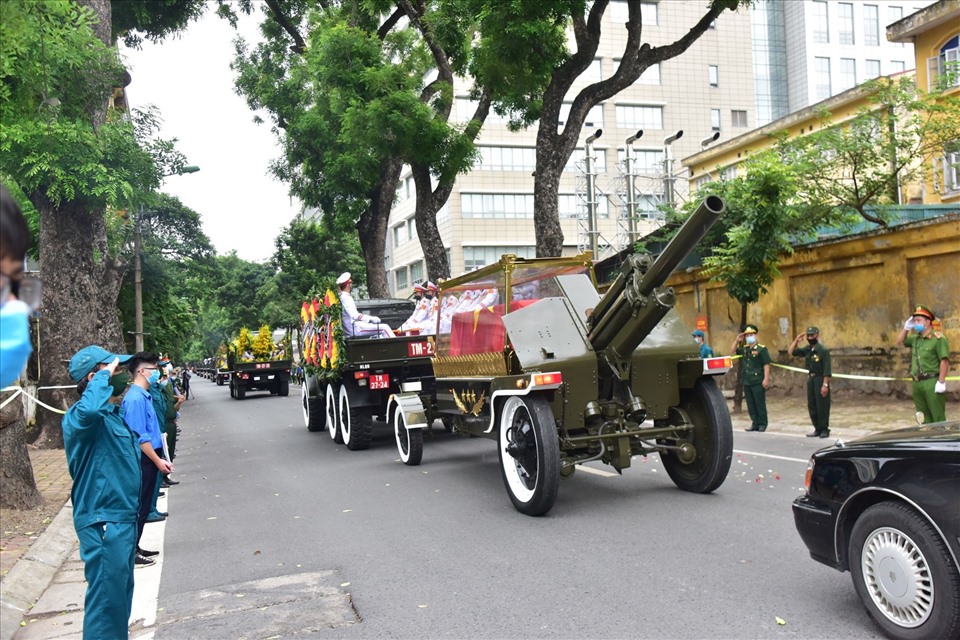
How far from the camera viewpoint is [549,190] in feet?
49.6

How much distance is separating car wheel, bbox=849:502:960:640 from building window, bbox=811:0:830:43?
61.5m

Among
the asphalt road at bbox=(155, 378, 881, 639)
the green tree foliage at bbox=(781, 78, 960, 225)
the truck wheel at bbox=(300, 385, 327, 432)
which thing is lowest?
the asphalt road at bbox=(155, 378, 881, 639)

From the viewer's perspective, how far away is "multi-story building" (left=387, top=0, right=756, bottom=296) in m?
47.0

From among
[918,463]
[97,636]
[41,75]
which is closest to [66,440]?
[97,636]

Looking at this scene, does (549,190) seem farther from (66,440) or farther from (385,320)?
(66,440)

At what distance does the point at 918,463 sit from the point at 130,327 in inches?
1349

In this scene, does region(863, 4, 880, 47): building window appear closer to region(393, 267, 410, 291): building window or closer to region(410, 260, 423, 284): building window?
region(410, 260, 423, 284): building window

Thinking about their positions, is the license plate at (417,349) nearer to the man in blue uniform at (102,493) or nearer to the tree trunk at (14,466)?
the tree trunk at (14,466)

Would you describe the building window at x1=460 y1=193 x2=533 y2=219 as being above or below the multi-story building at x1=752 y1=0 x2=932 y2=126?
below

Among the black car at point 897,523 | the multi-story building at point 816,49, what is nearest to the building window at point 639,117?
the multi-story building at point 816,49

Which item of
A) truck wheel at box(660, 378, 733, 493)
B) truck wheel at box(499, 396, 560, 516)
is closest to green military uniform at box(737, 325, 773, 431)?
truck wheel at box(660, 378, 733, 493)

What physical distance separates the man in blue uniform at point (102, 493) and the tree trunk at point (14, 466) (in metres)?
4.90

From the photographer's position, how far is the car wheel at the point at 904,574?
3641 mm

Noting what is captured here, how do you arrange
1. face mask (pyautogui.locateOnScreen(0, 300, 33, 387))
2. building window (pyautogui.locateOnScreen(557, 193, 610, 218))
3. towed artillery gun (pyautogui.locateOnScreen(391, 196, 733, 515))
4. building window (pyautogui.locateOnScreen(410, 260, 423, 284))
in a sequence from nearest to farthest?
face mask (pyautogui.locateOnScreen(0, 300, 33, 387)) → towed artillery gun (pyautogui.locateOnScreen(391, 196, 733, 515)) → building window (pyautogui.locateOnScreen(557, 193, 610, 218)) → building window (pyautogui.locateOnScreen(410, 260, 423, 284))
